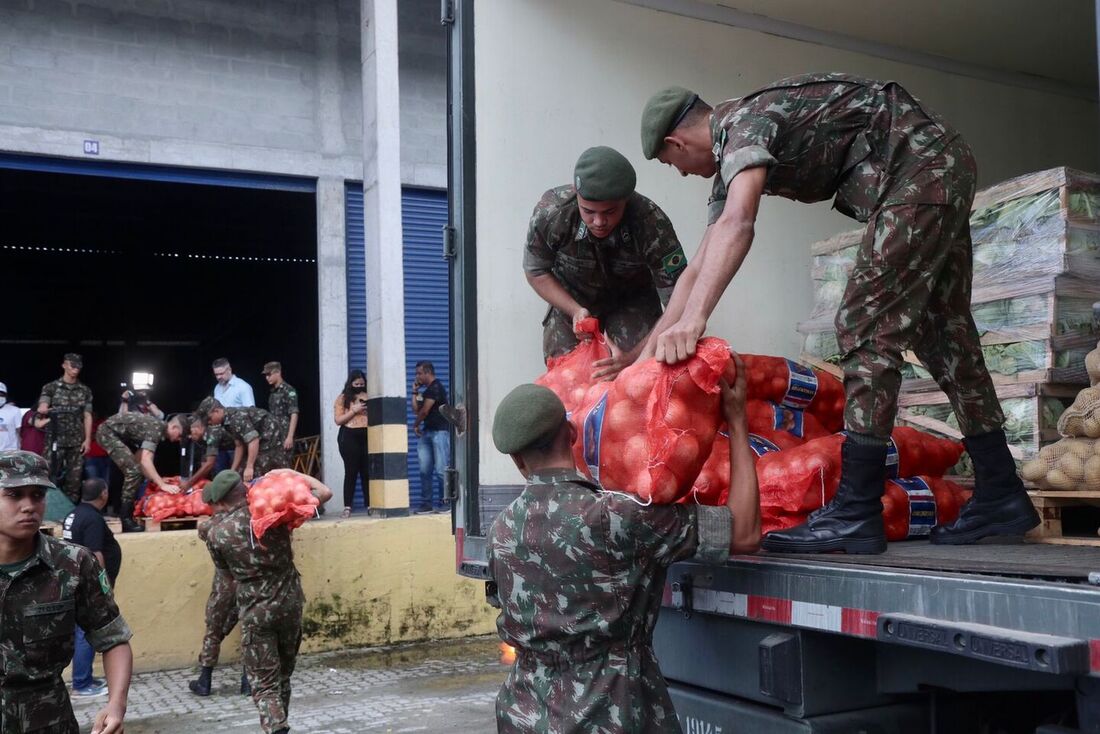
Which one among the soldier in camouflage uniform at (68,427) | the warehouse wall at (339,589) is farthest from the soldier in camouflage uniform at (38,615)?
the soldier in camouflage uniform at (68,427)

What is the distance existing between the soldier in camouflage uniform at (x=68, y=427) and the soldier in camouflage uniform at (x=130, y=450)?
8.8 inches

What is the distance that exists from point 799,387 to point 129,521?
8.03 meters

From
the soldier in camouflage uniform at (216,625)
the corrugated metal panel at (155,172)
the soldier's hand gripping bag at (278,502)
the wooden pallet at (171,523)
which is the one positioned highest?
the corrugated metal panel at (155,172)

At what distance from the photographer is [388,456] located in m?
10.7

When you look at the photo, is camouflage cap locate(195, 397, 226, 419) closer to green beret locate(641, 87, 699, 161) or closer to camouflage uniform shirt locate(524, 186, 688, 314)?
camouflage uniform shirt locate(524, 186, 688, 314)

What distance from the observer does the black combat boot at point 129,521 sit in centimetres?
985

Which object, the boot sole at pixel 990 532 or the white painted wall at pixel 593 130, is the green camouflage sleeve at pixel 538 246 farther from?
the boot sole at pixel 990 532

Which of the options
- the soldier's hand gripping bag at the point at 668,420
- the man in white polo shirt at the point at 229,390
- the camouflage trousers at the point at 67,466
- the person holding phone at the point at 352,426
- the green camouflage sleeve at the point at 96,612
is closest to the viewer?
the soldier's hand gripping bag at the point at 668,420

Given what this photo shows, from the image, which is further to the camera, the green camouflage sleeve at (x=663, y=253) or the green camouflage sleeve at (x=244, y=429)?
the green camouflage sleeve at (x=244, y=429)

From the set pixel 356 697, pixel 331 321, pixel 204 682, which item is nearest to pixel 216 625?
pixel 204 682

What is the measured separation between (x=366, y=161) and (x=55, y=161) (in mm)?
3508

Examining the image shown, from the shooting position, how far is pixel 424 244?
13000mm

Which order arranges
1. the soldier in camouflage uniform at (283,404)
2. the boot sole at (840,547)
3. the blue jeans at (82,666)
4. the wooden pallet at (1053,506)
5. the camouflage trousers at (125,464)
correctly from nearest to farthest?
the boot sole at (840,547) < the wooden pallet at (1053,506) < the blue jeans at (82,666) < the camouflage trousers at (125,464) < the soldier in camouflage uniform at (283,404)

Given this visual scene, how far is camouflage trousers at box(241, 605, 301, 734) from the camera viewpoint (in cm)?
607
